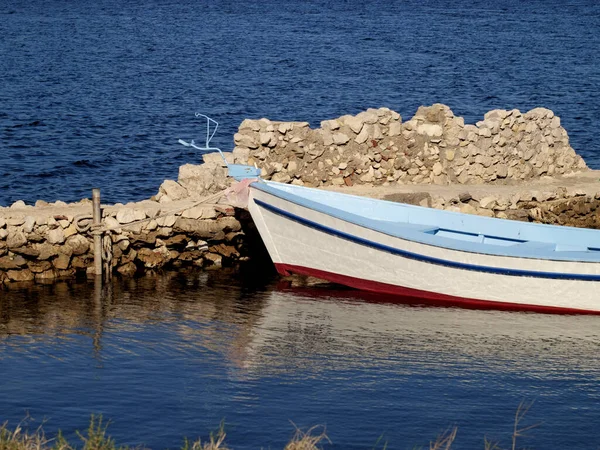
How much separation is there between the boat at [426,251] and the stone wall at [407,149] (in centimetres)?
186

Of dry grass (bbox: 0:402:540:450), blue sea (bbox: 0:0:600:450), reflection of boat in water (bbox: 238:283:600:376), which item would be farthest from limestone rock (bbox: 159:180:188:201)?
dry grass (bbox: 0:402:540:450)

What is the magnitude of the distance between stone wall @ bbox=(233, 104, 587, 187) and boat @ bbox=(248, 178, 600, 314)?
6.10 ft

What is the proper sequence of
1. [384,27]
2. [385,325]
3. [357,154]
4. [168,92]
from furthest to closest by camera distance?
[384,27]
[168,92]
[357,154]
[385,325]

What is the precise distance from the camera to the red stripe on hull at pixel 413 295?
48.7 feet

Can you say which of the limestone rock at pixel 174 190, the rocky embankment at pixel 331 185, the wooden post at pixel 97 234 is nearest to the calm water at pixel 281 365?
the wooden post at pixel 97 234

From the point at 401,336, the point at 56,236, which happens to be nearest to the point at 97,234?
the point at 56,236

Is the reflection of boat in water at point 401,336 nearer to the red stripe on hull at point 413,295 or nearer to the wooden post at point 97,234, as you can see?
the red stripe on hull at point 413,295

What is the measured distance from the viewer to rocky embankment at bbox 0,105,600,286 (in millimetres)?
15734

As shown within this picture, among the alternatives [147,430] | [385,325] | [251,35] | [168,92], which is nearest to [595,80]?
[168,92]

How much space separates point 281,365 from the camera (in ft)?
40.4

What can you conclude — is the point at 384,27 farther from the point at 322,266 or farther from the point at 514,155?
the point at 322,266

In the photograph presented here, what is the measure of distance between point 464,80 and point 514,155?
863 inches

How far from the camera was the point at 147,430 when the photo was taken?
10.2m

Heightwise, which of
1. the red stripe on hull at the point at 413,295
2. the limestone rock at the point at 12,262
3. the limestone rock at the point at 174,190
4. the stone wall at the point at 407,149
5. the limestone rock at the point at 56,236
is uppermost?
the stone wall at the point at 407,149
